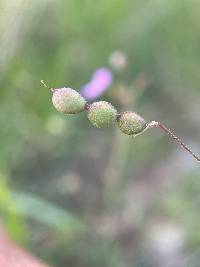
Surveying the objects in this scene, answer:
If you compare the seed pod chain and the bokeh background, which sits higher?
the bokeh background

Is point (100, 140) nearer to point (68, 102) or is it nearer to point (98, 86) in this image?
point (98, 86)

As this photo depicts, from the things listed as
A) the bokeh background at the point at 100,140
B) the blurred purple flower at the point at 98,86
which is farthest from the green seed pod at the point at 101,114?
the blurred purple flower at the point at 98,86

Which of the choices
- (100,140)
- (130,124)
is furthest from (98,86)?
(130,124)

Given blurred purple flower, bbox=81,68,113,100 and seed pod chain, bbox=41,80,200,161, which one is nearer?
seed pod chain, bbox=41,80,200,161

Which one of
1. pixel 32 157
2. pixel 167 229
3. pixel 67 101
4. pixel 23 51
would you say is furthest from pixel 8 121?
pixel 67 101

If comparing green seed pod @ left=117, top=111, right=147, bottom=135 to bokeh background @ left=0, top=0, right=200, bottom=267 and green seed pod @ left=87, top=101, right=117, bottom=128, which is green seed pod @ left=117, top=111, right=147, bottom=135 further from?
bokeh background @ left=0, top=0, right=200, bottom=267

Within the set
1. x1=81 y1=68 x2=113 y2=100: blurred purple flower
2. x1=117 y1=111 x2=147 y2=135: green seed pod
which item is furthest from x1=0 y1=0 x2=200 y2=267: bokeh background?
x1=117 y1=111 x2=147 y2=135: green seed pod
